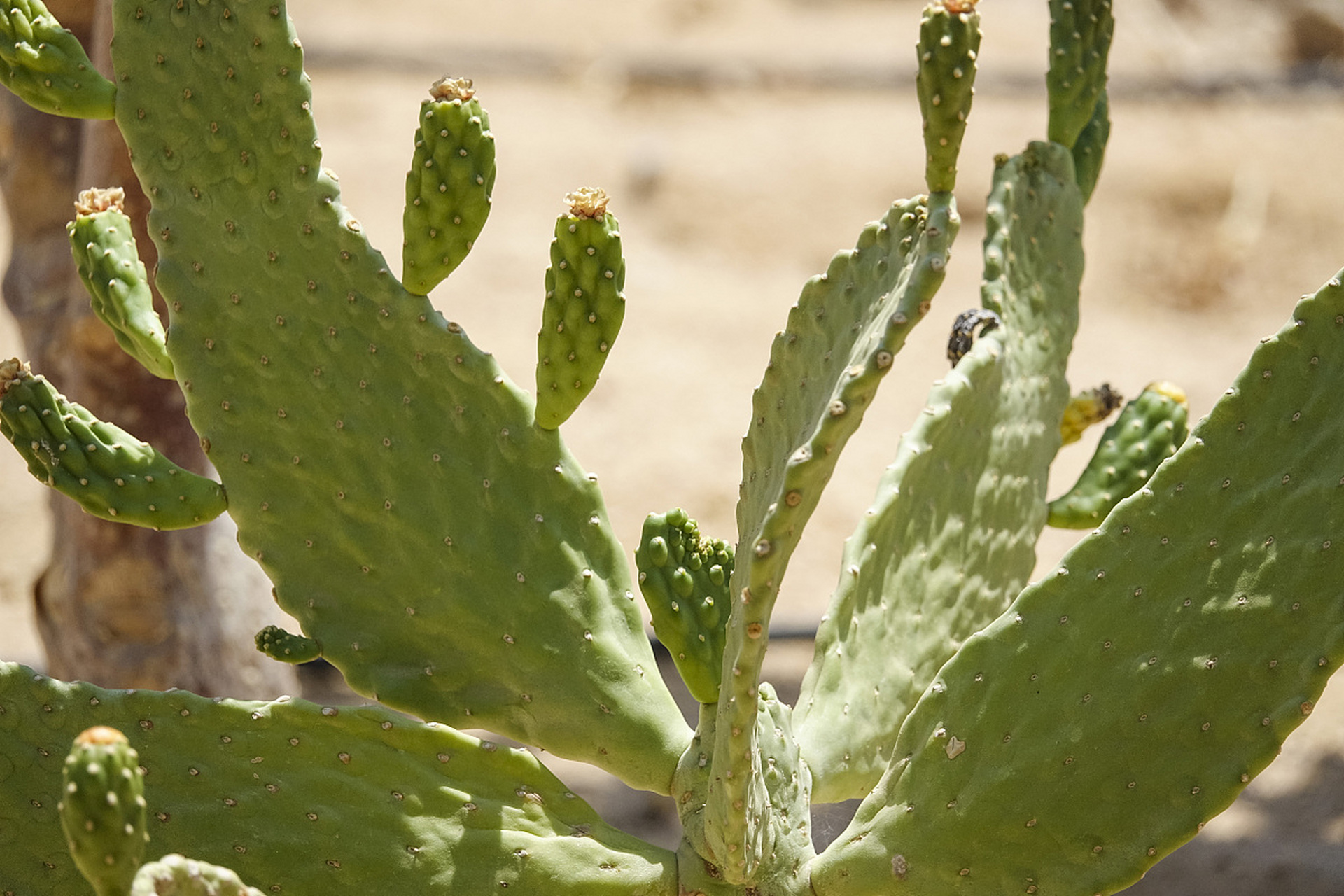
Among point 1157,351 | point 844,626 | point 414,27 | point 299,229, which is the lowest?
point 844,626

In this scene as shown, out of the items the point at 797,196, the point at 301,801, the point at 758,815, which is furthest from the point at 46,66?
the point at 797,196

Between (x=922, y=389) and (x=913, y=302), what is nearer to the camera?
(x=913, y=302)

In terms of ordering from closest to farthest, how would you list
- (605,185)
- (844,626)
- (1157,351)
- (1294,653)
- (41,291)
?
(1294,653), (844,626), (41,291), (1157,351), (605,185)

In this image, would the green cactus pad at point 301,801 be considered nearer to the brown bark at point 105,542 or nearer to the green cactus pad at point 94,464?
the green cactus pad at point 94,464

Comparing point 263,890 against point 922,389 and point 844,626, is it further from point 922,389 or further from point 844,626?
point 922,389

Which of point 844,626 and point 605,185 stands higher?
point 605,185

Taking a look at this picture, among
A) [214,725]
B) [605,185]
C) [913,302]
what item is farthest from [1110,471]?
[605,185]

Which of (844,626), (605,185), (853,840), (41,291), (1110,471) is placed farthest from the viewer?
(605,185)

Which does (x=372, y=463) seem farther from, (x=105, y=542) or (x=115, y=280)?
(x=105, y=542)
